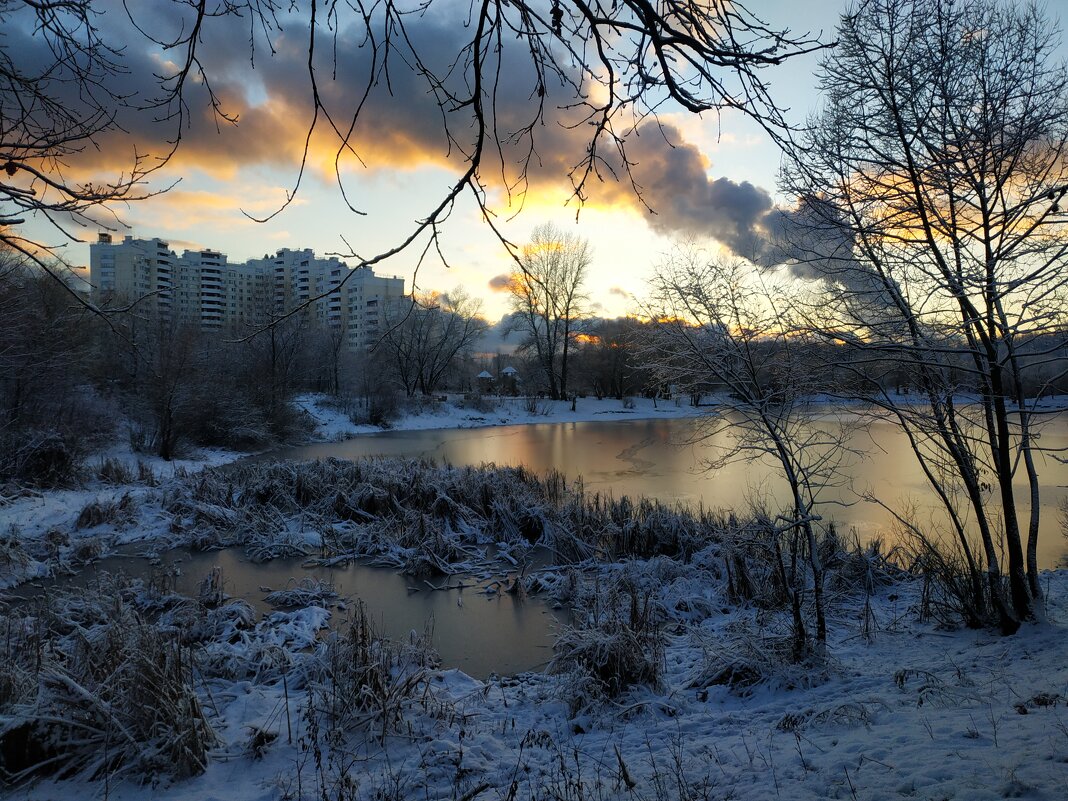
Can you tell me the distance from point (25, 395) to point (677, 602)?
56.7ft

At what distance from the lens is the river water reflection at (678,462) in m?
10.7

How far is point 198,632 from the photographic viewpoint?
5773 millimetres

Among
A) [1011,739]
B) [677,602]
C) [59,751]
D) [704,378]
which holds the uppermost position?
[704,378]

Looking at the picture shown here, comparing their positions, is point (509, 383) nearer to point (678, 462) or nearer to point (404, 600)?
point (678, 462)

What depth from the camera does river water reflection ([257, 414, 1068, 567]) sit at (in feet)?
35.0

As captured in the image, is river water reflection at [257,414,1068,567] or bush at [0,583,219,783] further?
river water reflection at [257,414,1068,567]

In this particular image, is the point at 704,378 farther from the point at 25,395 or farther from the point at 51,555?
the point at 25,395

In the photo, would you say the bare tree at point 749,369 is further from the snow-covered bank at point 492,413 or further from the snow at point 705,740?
the snow-covered bank at point 492,413

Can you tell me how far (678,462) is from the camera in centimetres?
1894

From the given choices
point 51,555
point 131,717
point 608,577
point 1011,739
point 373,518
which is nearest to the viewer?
point 1011,739

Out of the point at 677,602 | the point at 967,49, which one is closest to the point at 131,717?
the point at 677,602

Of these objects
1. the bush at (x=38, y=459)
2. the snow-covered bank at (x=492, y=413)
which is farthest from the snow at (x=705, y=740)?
the snow-covered bank at (x=492, y=413)

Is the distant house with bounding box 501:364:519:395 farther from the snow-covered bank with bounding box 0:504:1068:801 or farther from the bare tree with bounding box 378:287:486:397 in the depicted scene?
the snow-covered bank with bounding box 0:504:1068:801

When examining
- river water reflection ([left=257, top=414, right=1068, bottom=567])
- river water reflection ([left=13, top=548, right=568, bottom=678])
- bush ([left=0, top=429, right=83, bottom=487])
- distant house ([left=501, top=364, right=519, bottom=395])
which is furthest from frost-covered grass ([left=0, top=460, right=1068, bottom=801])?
distant house ([left=501, top=364, right=519, bottom=395])
